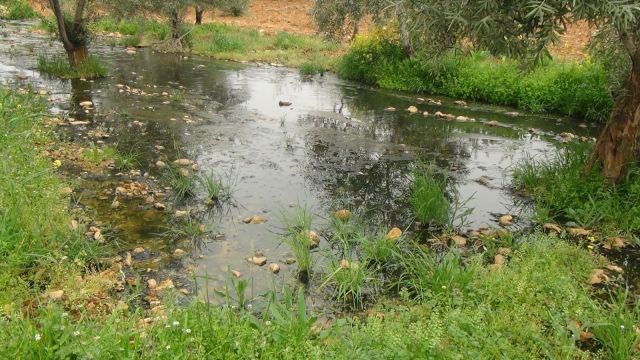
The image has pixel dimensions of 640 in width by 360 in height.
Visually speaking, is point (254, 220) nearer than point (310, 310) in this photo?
No

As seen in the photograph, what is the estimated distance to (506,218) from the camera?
8117mm

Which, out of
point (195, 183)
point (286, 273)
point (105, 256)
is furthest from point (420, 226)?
point (105, 256)

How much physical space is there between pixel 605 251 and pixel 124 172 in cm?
712

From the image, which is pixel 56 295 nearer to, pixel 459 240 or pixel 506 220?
pixel 459 240

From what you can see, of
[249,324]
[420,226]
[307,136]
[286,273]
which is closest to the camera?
[249,324]

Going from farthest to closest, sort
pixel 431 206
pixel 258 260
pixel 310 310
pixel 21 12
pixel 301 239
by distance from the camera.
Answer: pixel 21 12
pixel 431 206
pixel 301 239
pixel 258 260
pixel 310 310

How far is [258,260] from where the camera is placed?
6512 mm

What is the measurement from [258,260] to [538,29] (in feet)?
15.6

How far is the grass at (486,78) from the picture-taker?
1483cm

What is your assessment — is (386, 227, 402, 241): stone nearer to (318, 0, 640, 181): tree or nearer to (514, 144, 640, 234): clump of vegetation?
(514, 144, 640, 234): clump of vegetation

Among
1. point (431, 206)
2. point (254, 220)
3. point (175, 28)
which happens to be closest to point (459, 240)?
point (431, 206)

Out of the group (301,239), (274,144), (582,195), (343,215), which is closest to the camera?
(301,239)

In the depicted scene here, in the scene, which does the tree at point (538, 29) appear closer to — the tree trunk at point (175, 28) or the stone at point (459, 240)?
the stone at point (459, 240)

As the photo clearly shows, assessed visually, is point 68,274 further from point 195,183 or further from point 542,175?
point 542,175
